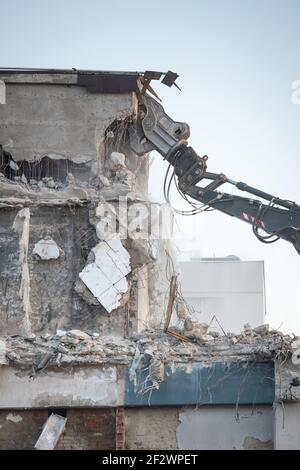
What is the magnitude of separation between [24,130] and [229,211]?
16.9 ft

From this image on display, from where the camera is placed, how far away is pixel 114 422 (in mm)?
13914

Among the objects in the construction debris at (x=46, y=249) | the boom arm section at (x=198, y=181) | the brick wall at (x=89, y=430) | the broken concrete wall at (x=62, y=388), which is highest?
the boom arm section at (x=198, y=181)

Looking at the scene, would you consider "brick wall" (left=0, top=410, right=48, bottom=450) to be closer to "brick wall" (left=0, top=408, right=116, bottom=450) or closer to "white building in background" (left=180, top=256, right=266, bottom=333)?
"brick wall" (left=0, top=408, right=116, bottom=450)

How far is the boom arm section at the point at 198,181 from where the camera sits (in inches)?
692

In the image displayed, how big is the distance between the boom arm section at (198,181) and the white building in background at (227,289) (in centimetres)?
1529

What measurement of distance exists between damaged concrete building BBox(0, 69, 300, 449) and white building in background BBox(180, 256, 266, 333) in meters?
12.7

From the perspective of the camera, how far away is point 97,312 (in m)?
19.1

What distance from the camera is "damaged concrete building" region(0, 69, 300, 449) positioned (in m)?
13.9

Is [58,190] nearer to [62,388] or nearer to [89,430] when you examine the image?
[62,388]

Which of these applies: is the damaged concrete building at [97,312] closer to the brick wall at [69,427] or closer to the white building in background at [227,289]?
the brick wall at [69,427]

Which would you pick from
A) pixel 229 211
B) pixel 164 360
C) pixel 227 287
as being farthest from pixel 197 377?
pixel 227 287

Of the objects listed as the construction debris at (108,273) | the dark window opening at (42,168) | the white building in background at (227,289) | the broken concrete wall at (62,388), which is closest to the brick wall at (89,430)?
the broken concrete wall at (62,388)

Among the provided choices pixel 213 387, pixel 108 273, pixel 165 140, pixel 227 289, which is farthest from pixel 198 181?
pixel 227 289

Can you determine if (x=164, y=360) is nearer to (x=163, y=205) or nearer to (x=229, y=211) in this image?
(x=229, y=211)
